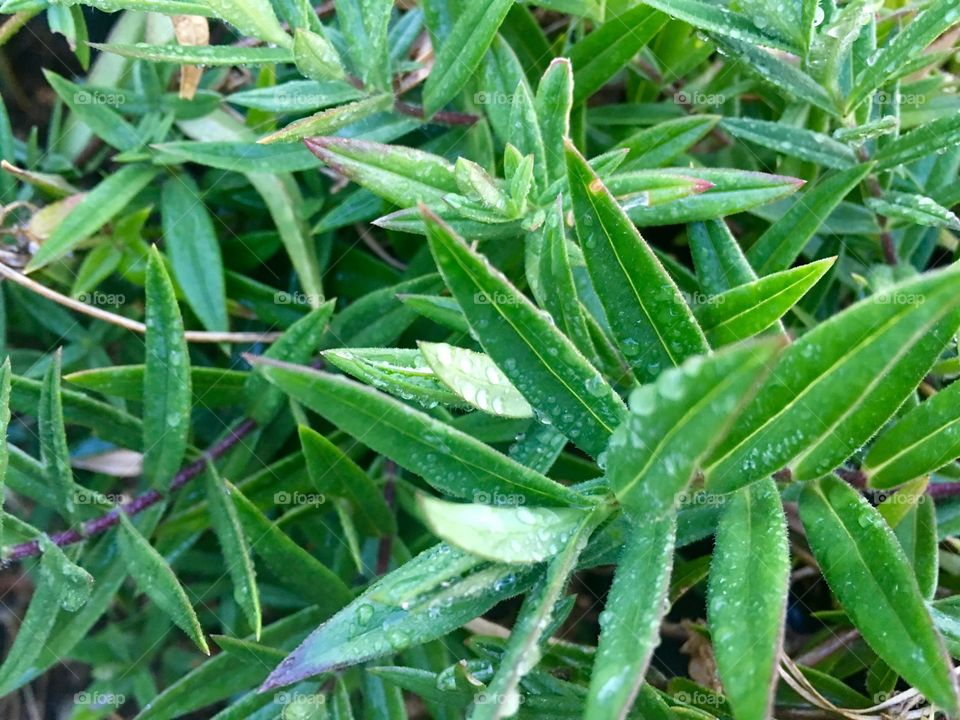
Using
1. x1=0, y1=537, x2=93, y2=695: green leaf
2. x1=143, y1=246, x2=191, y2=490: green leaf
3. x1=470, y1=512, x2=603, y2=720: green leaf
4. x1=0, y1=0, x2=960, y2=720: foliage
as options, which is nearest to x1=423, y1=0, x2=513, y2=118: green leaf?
x1=0, y1=0, x2=960, y2=720: foliage

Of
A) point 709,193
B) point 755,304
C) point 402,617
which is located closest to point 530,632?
point 402,617

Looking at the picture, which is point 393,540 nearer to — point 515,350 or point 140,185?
point 515,350

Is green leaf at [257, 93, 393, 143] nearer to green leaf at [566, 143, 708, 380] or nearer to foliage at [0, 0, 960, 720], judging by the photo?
foliage at [0, 0, 960, 720]

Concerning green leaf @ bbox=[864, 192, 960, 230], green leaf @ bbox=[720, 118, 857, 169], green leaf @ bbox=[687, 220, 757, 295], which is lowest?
green leaf @ bbox=[687, 220, 757, 295]

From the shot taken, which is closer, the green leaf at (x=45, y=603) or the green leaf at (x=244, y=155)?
the green leaf at (x=45, y=603)

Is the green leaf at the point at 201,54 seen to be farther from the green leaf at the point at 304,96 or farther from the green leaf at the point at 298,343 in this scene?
the green leaf at the point at 298,343

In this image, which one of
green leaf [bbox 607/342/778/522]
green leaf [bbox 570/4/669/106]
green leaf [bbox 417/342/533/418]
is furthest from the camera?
green leaf [bbox 570/4/669/106]

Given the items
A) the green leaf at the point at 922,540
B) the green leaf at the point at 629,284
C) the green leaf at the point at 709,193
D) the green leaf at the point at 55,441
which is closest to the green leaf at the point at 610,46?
the green leaf at the point at 709,193
